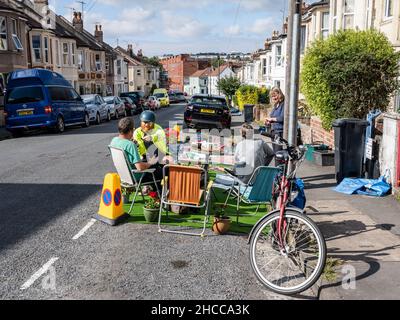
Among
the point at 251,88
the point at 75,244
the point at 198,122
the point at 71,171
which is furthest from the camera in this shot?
the point at 251,88

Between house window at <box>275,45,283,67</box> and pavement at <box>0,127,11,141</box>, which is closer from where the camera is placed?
pavement at <box>0,127,11,141</box>

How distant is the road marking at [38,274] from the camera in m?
4.52

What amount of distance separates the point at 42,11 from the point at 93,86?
10957 mm

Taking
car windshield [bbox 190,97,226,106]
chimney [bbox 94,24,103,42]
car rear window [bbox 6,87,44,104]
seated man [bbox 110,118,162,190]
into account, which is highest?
chimney [bbox 94,24,103,42]

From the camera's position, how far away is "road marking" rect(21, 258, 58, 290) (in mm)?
4523

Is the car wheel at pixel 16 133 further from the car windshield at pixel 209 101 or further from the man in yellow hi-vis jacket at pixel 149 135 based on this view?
the man in yellow hi-vis jacket at pixel 149 135

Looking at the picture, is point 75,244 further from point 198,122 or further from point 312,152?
point 198,122

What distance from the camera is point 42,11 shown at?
3950cm

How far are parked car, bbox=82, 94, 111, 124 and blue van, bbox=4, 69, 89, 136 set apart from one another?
17.6ft

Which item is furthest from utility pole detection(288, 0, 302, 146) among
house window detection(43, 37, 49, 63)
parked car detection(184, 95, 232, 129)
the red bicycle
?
house window detection(43, 37, 49, 63)

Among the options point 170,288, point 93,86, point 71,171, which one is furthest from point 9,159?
point 93,86

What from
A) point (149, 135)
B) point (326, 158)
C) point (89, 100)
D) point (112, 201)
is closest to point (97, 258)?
point (112, 201)

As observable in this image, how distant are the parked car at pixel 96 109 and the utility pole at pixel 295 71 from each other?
20011 mm

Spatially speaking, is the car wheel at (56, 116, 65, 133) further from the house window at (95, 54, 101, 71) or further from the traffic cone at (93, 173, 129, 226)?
the house window at (95, 54, 101, 71)
